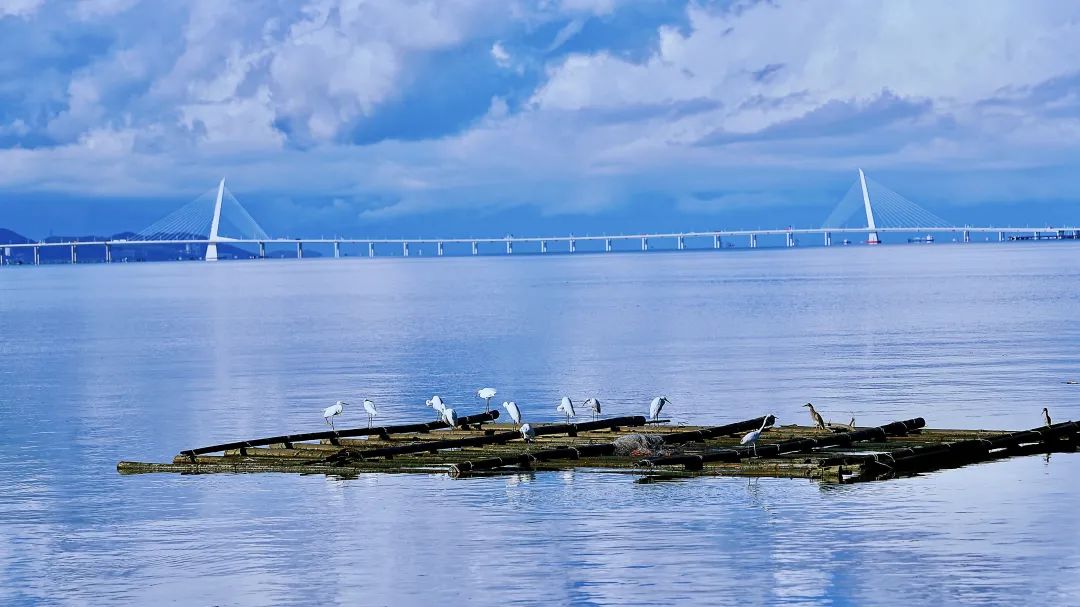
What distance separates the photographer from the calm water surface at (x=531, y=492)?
578 inches

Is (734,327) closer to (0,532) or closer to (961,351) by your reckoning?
(961,351)

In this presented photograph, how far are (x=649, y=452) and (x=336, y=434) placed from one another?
538 centimetres

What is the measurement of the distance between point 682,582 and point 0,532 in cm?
794

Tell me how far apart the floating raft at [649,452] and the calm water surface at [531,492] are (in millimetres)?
292

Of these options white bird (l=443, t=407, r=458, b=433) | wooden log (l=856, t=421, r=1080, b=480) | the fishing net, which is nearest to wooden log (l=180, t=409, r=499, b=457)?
white bird (l=443, t=407, r=458, b=433)

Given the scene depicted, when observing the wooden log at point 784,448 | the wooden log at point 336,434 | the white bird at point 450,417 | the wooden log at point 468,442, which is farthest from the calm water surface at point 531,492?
the white bird at point 450,417

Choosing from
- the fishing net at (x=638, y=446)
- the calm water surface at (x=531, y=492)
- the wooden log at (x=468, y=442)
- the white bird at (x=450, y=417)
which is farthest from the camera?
the white bird at (x=450, y=417)

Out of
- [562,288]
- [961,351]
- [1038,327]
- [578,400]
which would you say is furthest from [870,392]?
[562,288]

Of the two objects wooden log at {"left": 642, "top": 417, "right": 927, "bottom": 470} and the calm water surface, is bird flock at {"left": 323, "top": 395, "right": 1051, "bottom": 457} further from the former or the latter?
the calm water surface

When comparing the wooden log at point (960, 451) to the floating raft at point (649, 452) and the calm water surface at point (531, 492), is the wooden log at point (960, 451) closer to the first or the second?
the floating raft at point (649, 452)

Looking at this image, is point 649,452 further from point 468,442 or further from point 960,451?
point 960,451

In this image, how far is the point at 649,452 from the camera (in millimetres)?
20781

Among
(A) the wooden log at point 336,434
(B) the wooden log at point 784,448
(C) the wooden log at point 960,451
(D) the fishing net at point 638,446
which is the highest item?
(A) the wooden log at point 336,434

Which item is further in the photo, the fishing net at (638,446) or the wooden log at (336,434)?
the wooden log at (336,434)
